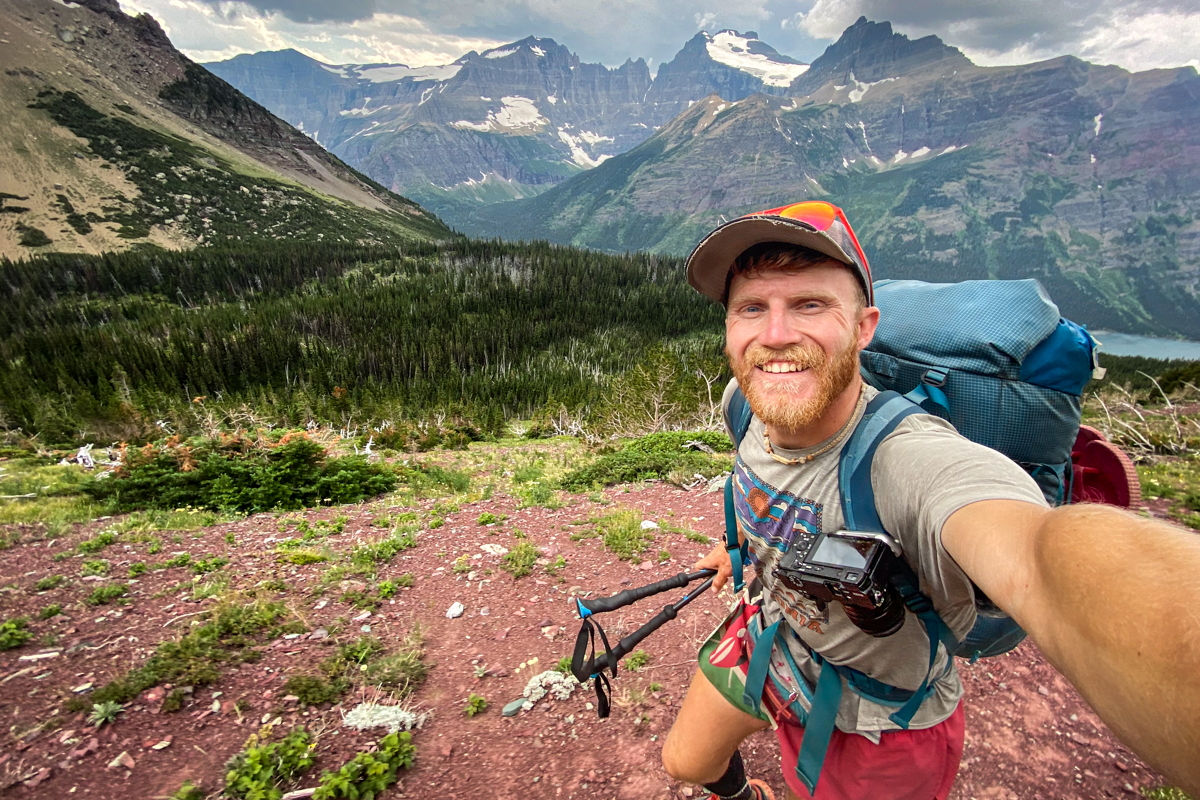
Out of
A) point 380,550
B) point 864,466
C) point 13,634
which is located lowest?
point 380,550

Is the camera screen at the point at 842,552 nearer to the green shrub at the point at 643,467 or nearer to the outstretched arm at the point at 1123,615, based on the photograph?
the outstretched arm at the point at 1123,615

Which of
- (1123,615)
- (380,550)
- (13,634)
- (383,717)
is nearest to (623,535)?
(380,550)

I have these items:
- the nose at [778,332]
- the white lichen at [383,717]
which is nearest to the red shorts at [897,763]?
the nose at [778,332]

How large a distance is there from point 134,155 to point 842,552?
144 m

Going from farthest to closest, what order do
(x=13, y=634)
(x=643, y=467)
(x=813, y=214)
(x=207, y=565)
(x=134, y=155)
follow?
(x=134, y=155), (x=643, y=467), (x=207, y=565), (x=13, y=634), (x=813, y=214)

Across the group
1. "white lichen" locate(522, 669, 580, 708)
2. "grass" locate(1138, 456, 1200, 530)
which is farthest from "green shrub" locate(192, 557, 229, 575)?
"grass" locate(1138, 456, 1200, 530)

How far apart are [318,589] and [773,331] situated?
537 cm

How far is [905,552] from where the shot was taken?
162 cm

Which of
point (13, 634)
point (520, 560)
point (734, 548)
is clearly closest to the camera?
point (734, 548)

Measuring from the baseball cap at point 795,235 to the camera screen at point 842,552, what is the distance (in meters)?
1.00

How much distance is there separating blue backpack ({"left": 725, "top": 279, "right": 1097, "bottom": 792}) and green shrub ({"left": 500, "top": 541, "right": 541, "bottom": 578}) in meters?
4.13

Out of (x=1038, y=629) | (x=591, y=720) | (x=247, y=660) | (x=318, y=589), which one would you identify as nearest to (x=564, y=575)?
(x=591, y=720)

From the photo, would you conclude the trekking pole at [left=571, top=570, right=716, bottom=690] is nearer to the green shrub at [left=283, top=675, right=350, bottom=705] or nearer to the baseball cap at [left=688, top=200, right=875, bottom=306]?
the baseball cap at [left=688, top=200, right=875, bottom=306]

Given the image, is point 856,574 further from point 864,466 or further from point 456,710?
point 456,710
